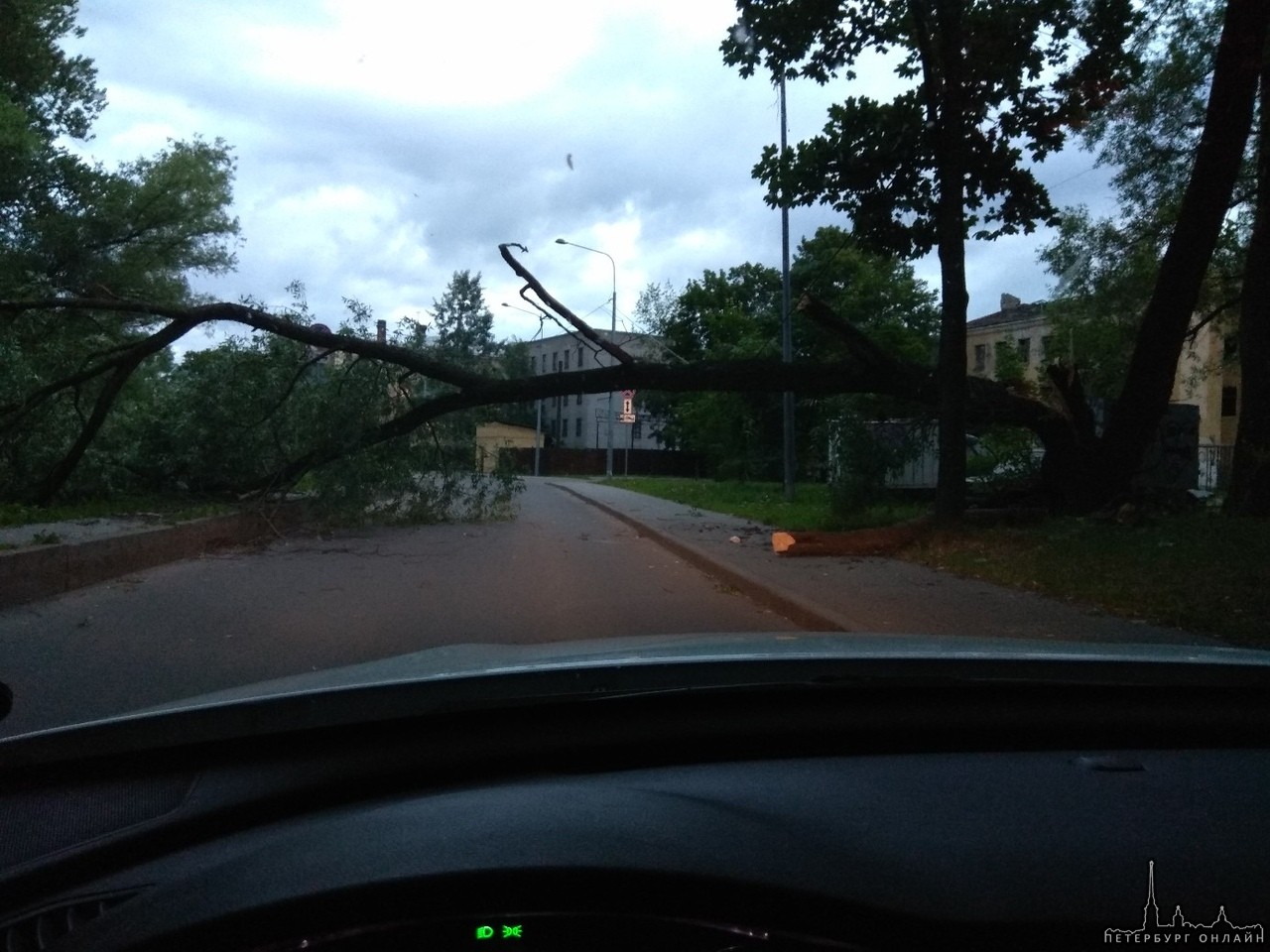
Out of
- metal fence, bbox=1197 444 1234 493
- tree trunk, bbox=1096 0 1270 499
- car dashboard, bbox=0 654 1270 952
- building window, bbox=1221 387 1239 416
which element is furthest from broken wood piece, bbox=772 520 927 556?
building window, bbox=1221 387 1239 416

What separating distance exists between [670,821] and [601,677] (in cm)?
65

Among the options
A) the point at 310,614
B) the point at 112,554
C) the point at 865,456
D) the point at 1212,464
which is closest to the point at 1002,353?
the point at 1212,464

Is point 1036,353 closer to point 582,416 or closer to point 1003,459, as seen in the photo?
point 582,416

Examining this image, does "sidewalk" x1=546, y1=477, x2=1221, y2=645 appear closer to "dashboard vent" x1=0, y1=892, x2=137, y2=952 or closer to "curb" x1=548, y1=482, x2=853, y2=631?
"curb" x1=548, y1=482, x2=853, y2=631

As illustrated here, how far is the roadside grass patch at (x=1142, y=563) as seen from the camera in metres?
8.97

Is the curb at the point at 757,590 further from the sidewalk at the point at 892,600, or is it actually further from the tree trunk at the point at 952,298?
the tree trunk at the point at 952,298

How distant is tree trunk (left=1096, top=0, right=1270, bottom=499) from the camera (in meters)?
13.0

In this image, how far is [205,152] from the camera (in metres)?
31.6

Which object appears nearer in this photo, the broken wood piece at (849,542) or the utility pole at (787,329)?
the broken wood piece at (849,542)

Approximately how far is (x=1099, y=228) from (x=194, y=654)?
19766mm

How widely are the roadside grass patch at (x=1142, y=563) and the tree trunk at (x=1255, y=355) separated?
66 centimetres

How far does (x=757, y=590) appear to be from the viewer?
453 inches

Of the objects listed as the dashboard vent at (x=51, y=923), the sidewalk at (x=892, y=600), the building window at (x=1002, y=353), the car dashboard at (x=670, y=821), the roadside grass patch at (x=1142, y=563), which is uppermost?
the building window at (x=1002, y=353)

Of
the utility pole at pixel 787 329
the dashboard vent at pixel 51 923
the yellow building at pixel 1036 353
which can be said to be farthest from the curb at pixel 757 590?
the yellow building at pixel 1036 353
